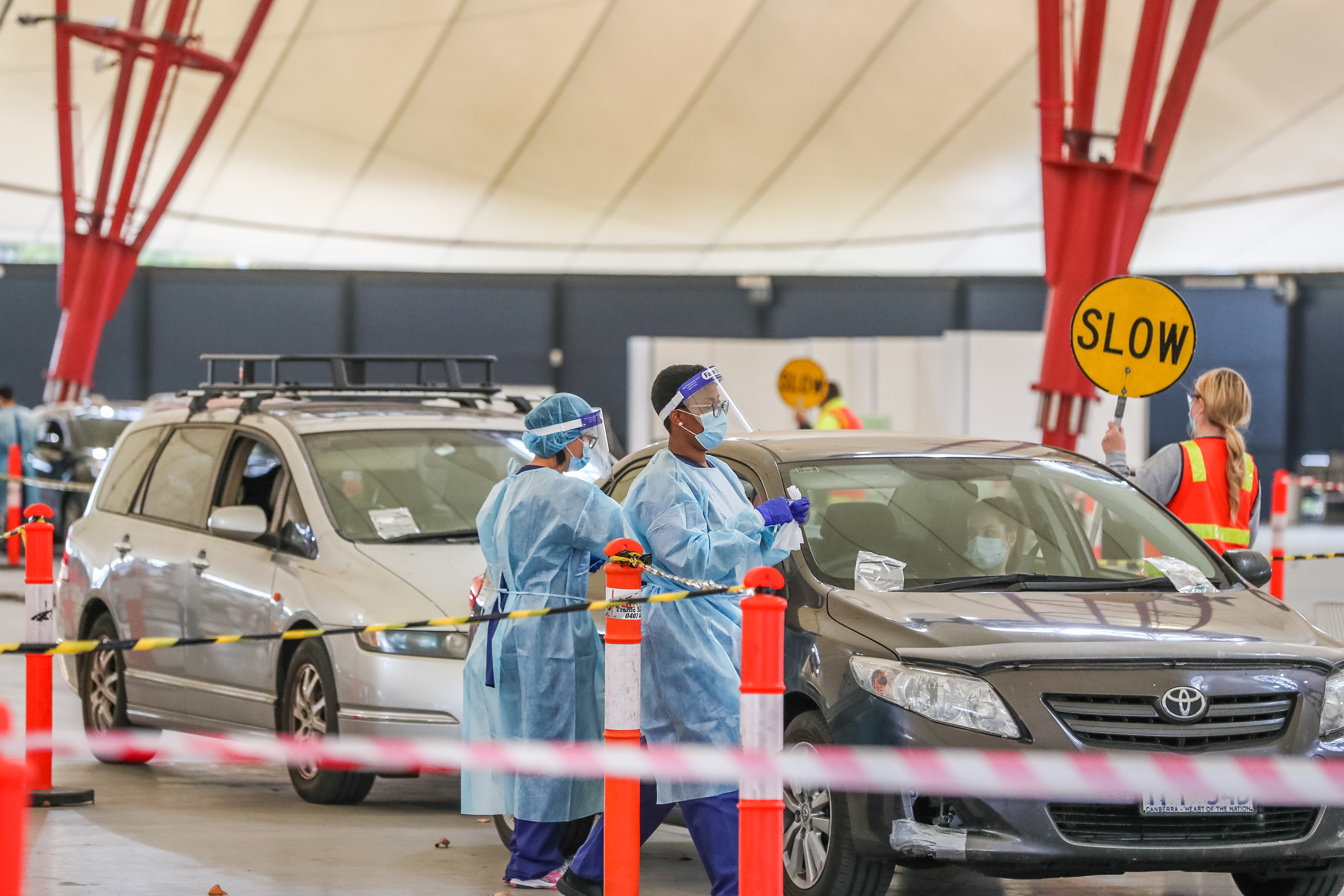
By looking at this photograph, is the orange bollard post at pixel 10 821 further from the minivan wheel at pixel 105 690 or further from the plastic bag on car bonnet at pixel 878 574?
the minivan wheel at pixel 105 690

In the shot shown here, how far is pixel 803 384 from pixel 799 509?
13686 millimetres

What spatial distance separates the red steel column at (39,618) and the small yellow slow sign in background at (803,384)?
12140 millimetres

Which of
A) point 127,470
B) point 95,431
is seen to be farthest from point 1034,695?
point 95,431

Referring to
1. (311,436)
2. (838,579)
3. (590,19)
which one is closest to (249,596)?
(311,436)

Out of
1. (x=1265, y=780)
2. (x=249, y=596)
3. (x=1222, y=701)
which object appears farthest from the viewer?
(x=249, y=596)

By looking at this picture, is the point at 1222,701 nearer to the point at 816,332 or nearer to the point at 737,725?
the point at 737,725

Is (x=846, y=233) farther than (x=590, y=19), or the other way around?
(x=846, y=233)

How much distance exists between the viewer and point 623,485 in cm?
670

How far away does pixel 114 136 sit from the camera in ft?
74.4

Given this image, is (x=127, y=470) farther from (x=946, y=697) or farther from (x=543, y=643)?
(x=946, y=697)

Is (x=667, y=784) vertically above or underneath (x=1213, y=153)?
underneath

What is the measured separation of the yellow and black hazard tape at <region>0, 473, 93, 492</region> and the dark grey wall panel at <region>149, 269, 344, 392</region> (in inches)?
367

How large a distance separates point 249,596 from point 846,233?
23.6 meters

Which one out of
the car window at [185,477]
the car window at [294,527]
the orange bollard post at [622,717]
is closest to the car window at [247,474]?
the car window at [185,477]
